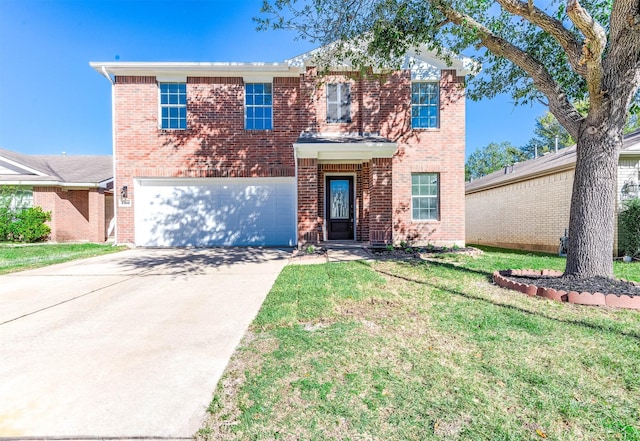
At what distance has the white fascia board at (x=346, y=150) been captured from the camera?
8492 mm

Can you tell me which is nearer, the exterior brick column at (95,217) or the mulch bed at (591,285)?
the mulch bed at (591,285)

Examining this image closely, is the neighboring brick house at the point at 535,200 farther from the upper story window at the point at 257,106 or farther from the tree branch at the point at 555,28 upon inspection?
the upper story window at the point at 257,106

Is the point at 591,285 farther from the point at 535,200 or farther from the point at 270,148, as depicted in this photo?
the point at 270,148

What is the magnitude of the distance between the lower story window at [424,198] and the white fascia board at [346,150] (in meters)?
1.90

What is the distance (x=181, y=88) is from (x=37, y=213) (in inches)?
337

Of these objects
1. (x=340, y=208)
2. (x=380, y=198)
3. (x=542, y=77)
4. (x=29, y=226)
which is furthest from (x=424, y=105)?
(x=29, y=226)

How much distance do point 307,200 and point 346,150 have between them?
1863mm

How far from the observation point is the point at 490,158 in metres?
45.0

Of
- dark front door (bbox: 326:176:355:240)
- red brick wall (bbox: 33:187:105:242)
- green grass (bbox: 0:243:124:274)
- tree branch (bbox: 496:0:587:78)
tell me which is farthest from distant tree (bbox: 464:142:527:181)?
green grass (bbox: 0:243:124:274)

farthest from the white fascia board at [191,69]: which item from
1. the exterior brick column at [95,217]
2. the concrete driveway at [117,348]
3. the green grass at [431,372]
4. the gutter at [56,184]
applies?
the green grass at [431,372]

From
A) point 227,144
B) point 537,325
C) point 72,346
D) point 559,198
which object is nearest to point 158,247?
point 227,144

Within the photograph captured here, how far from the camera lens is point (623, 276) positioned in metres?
6.23

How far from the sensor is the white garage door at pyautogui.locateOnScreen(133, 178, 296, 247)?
11188 mm

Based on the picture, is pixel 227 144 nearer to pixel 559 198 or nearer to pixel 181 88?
pixel 181 88
